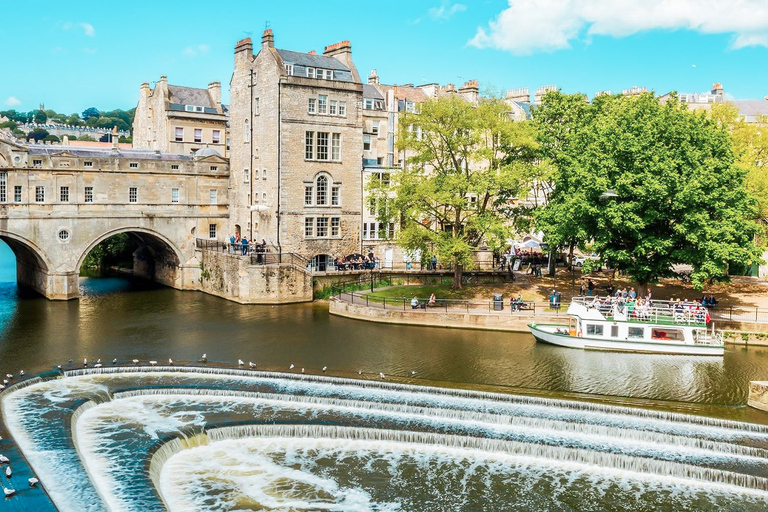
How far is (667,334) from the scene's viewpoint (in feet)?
129

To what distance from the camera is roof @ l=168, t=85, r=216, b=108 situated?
242ft

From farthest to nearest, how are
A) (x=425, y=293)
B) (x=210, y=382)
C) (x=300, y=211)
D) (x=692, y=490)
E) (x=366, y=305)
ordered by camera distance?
(x=300, y=211)
(x=425, y=293)
(x=366, y=305)
(x=210, y=382)
(x=692, y=490)

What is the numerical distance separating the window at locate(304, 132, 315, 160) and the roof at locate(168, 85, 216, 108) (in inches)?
848

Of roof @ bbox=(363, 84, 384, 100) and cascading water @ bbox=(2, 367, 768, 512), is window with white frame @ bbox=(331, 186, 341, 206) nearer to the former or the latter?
roof @ bbox=(363, 84, 384, 100)

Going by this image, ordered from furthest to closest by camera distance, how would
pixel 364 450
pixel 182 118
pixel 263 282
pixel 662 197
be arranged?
1. pixel 182 118
2. pixel 263 282
3. pixel 662 197
4. pixel 364 450

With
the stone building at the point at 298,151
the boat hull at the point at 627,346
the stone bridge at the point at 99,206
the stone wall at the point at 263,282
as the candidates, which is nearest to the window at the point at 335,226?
the stone building at the point at 298,151

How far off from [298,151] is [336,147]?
3.37 metres

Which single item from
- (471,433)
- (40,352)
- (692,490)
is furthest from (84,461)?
(692,490)

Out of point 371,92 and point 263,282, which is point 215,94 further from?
point 263,282

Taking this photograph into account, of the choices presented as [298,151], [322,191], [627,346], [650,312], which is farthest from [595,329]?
[298,151]

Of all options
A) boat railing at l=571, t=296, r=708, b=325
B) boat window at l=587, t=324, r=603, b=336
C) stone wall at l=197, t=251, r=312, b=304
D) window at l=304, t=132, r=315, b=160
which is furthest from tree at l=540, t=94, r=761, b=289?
window at l=304, t=132, r=315, b=160

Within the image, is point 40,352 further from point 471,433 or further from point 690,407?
point 690,407

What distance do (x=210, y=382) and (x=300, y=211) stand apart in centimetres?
2576

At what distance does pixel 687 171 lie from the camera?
42.3 m
